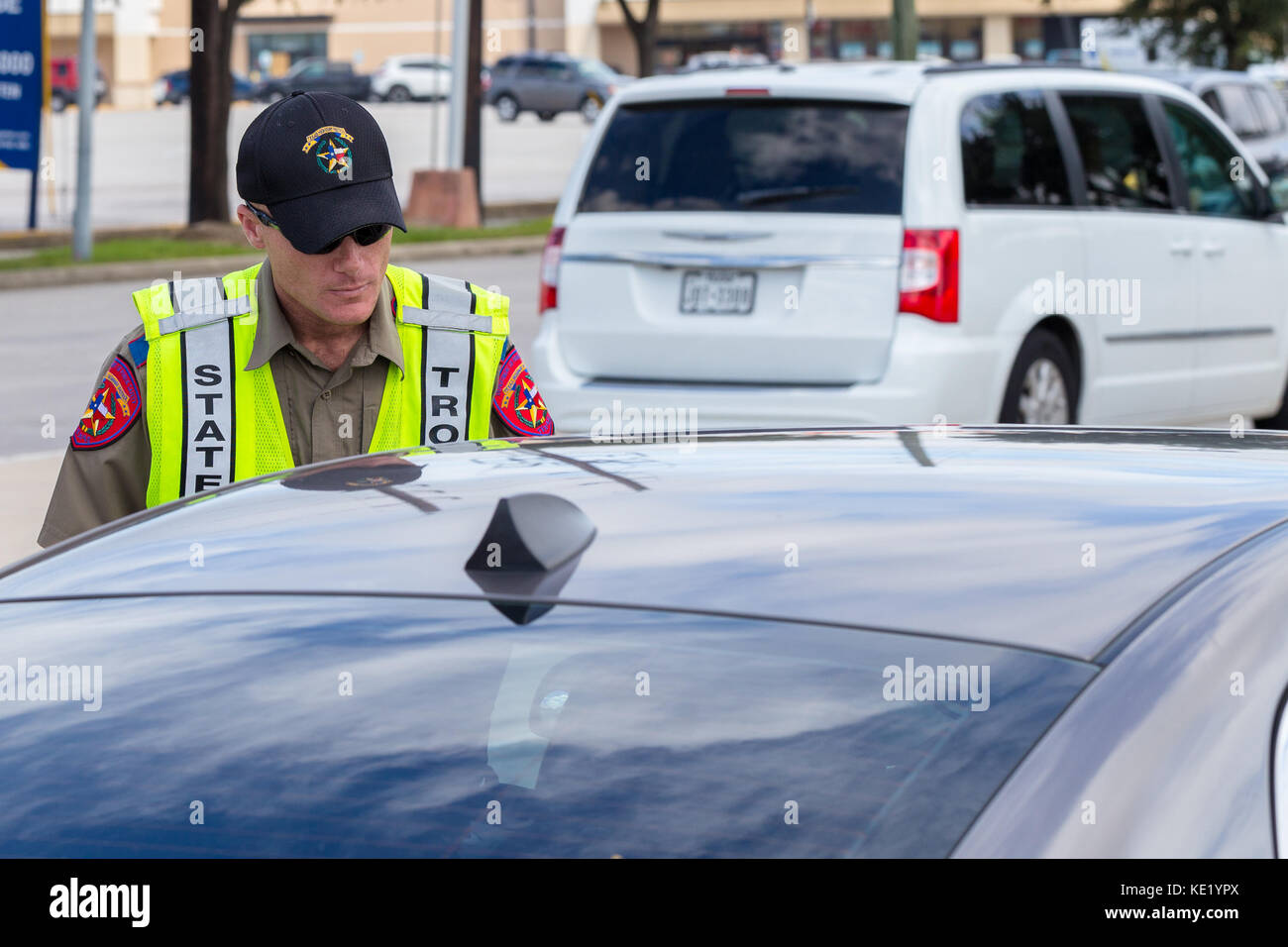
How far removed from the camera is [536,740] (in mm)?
1845

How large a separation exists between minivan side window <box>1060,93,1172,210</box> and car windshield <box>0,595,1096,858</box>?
6.98 metres

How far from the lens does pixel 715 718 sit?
5.85 ft

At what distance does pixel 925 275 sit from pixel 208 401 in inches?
187

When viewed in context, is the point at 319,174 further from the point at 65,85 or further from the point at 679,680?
the point at 65,85

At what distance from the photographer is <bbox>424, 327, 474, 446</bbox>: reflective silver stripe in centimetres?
329

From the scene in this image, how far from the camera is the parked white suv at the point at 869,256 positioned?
7.61 meters

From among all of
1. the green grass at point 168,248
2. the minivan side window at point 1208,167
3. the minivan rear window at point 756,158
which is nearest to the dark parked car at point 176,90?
the green grass at point 168,248

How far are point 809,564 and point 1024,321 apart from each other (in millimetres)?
6126

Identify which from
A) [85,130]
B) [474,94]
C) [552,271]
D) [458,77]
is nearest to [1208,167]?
[552,271]

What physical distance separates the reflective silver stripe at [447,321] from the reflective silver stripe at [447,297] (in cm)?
2

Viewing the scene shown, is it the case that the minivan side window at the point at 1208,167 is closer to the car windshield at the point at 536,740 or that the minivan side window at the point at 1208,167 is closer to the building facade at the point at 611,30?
the car windshield at the point at 536,740

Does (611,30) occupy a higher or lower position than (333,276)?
higher
